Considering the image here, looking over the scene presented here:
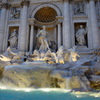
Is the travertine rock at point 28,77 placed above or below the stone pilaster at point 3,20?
below

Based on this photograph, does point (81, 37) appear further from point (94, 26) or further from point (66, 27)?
point (66, 27)

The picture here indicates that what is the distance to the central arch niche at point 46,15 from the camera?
54.3ft

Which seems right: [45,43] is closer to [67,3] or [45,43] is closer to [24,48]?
[24,48]

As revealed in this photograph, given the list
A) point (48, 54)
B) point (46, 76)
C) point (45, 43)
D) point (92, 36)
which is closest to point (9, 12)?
point (45, 43)

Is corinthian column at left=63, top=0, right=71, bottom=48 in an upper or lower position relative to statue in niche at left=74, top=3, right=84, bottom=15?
lower

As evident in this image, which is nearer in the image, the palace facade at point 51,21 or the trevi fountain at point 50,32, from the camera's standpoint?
the trevi fountain at point 50,32

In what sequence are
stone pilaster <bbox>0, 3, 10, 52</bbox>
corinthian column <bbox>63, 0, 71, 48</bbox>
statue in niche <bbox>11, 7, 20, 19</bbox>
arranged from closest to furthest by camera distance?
corinthian column <bbox>63, 0, 71, 48</bbox> → stone pilaster <bbox>0, 3, 10, 52</bbox> → statue in niche <bbox>11, 7, 20, 19</bbox>

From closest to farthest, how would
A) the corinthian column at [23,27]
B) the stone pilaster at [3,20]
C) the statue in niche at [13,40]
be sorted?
the corinthian column at [23,27], the statue in niche at [13,40], the stone pilaster at [3,20]

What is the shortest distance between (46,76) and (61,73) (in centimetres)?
103

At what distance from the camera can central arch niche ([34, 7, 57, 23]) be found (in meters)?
16.6

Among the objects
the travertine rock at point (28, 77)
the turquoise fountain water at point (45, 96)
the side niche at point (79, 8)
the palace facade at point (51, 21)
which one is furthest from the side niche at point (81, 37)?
the turquoise fountain water at point (45, 96)

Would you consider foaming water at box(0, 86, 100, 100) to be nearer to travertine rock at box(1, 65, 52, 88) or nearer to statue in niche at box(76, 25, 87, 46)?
travertine rock at box(1, 65, 52, 88)

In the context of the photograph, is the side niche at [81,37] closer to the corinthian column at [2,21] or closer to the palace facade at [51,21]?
the palace facade at [51,21]

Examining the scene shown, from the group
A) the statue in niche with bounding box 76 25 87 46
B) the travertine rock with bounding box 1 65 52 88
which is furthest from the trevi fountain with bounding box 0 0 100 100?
the travertine rock with bounding box 1 65 52 88
